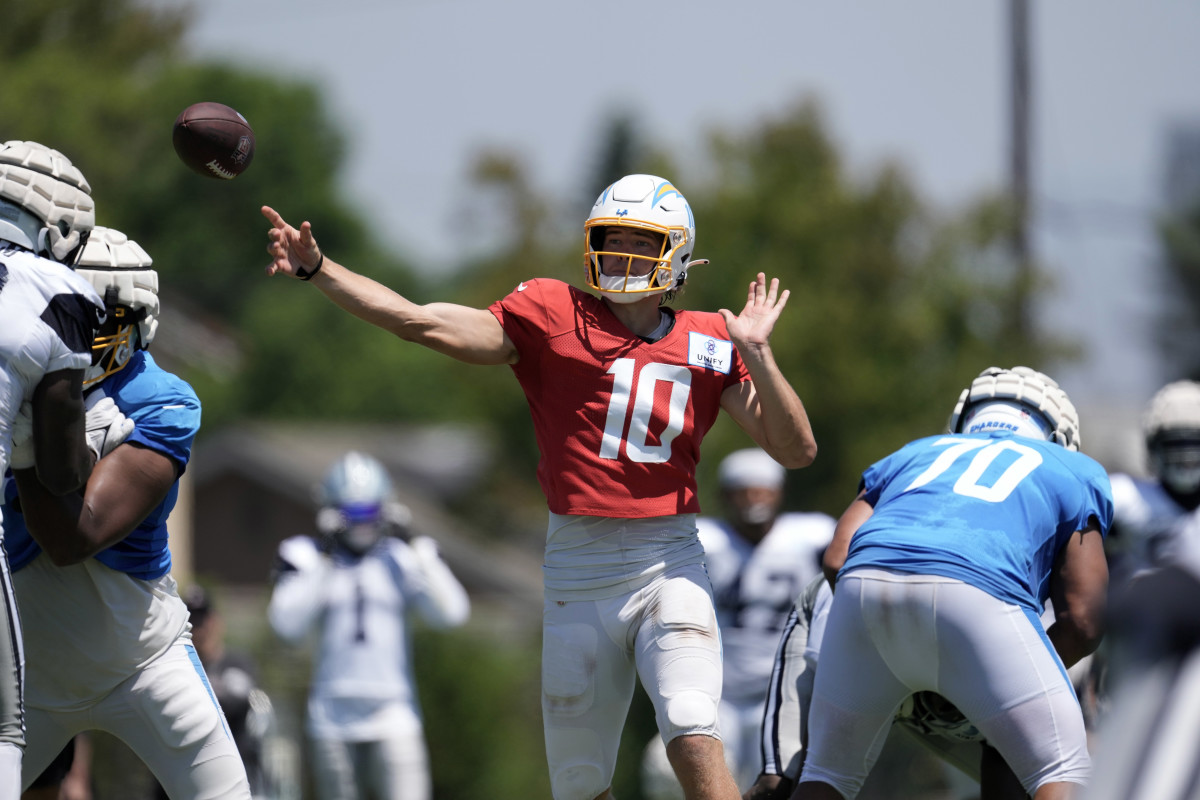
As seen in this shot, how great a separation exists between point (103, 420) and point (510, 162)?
2576 centimetres

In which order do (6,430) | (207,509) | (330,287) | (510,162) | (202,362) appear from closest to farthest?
(6,430), (330,287), (510,162), (207,509), (202,362)

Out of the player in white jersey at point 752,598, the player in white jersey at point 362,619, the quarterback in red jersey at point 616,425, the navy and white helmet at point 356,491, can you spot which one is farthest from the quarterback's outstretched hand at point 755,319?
the navy and white helmet at point 356,491

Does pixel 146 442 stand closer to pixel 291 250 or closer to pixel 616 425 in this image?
pixel 291 250

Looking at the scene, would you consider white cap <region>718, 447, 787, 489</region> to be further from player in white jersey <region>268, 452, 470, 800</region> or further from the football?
the football

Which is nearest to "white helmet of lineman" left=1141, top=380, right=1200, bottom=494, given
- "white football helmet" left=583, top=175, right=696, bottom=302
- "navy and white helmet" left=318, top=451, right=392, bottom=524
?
"white football helmet" left=583, top=175, right=696, bottom=302

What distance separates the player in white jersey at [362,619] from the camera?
7992 mm

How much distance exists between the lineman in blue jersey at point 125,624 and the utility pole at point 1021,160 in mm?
17361

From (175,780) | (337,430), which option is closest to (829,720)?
(175,780)

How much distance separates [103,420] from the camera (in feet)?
13.2

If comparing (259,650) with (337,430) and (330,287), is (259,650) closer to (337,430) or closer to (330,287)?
(330,287)

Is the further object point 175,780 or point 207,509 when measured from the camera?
point 207,509

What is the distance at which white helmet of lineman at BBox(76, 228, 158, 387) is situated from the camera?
13.5 ft

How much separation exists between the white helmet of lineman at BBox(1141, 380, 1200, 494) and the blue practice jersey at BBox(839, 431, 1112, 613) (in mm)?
2488

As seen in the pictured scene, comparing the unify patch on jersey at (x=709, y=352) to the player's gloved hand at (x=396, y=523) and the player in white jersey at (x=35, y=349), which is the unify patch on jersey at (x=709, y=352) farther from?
the player's gloved hand at (x=396, y=523)
